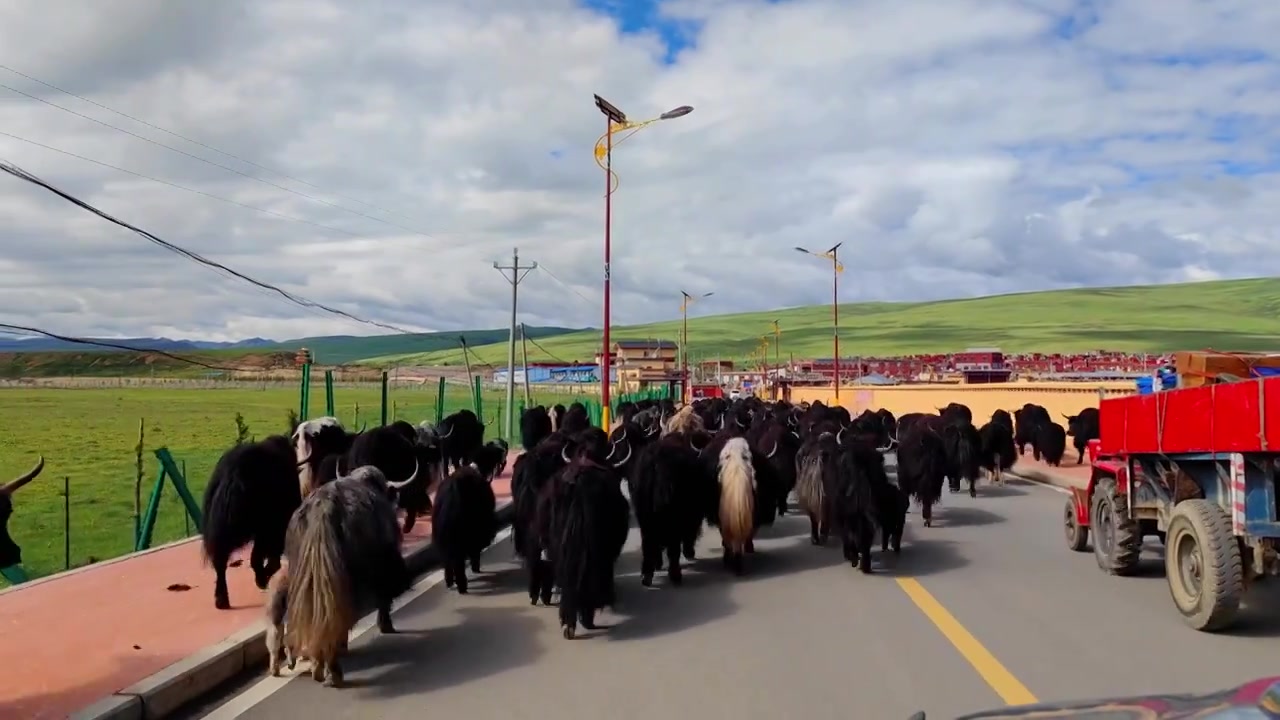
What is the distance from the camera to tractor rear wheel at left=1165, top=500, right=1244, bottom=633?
23.3ft

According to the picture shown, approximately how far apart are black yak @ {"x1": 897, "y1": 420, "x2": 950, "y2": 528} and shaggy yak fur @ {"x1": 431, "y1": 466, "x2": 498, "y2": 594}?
6.45 meters

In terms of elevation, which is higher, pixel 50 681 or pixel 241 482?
pixel 241 482

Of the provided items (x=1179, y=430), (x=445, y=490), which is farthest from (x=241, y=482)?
(x=1179, y=430)

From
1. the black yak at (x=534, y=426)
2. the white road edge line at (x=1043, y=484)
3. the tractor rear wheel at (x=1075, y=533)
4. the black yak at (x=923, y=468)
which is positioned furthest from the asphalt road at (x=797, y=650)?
the black yak at (x=534, y=426)

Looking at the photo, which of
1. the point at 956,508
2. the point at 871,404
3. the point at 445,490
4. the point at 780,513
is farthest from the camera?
the point at 871,404

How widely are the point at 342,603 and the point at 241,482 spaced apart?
2.63 meters

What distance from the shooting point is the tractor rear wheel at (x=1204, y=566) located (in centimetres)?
710

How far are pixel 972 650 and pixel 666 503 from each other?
3.58 meters

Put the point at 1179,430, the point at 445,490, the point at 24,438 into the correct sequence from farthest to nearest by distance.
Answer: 1. the point at 24,438
2. the point at 445,490
3. the point at 1179,430

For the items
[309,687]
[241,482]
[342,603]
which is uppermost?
[241,482]

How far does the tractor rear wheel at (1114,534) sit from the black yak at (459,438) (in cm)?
1031

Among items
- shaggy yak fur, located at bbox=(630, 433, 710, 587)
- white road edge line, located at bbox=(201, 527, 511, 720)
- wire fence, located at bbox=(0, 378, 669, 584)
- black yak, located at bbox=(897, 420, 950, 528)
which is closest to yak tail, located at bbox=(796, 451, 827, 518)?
shaggy yak fur, located at bbox=(630, 433, 710, 587)

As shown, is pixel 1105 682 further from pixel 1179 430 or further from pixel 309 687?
pixel 309 687

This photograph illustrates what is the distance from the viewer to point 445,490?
9469 mm
